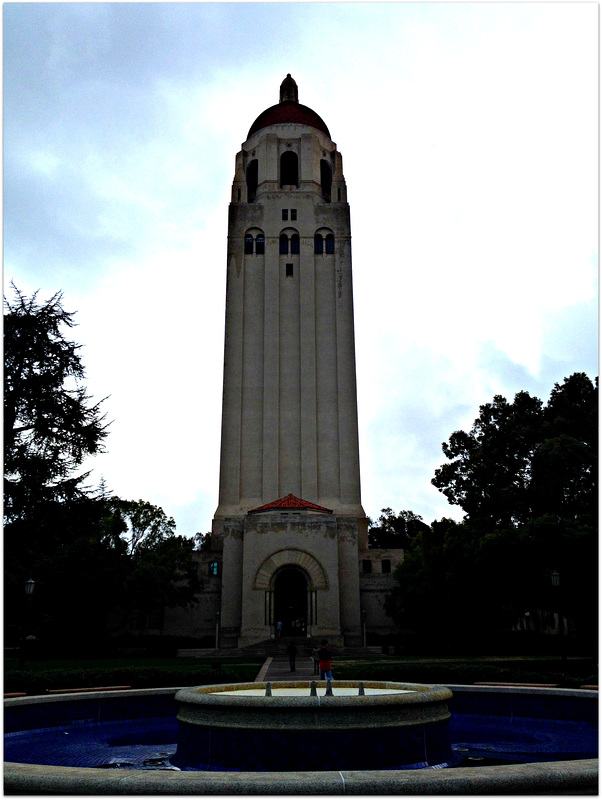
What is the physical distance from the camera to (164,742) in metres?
12.5

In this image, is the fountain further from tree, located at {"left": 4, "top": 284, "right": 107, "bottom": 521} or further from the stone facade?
the stone facade

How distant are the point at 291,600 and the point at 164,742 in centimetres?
3032

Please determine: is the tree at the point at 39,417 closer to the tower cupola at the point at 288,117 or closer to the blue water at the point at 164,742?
the blue water at the point at 164,742

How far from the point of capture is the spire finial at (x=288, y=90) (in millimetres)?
66750

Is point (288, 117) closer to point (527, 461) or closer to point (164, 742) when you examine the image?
point (527, 461)

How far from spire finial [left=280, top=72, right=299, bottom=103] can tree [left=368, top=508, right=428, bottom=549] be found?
46.5 m

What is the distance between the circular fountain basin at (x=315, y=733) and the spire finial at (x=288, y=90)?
66.3 metres

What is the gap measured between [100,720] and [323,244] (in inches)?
1805

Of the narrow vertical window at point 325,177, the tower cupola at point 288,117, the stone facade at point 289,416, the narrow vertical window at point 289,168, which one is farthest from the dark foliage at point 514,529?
the tower cupola at point 288,117

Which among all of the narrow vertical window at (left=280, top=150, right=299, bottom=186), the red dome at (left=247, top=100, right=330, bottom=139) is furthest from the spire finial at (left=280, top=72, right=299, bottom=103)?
the narrow vertical window at (left=280, top=150, right=299, bottom=186)

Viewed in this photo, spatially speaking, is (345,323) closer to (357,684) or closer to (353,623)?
(353,623)

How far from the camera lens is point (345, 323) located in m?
52.7

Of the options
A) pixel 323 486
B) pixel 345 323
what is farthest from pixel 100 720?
pixel 345 323

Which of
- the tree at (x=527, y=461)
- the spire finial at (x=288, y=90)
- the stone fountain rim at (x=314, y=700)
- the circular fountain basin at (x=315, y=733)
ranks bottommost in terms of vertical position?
the circular fountain basin at (x=315, y=733)
